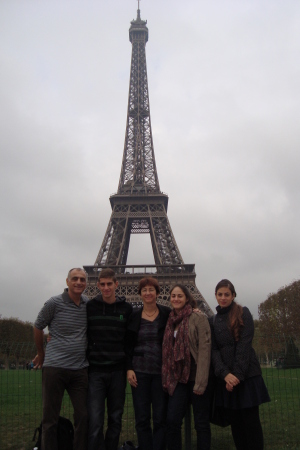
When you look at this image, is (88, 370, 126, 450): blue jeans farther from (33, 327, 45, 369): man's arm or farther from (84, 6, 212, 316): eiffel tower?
(84, 6, 212, 316): eiffel tower

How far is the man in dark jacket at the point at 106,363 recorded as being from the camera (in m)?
5.91

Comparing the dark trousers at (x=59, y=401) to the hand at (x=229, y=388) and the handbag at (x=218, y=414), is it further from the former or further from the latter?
the hand at (x=229, y=388)

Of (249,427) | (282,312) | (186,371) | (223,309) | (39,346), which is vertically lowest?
(249,427)

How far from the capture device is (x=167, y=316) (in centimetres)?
637

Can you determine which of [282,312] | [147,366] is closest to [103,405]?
[147,366]

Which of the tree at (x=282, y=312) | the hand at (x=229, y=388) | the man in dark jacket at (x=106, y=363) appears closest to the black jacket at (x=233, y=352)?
the hand at (x=229, y=388)

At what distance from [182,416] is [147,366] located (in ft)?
2.61

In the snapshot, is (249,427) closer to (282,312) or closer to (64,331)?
(64,331)

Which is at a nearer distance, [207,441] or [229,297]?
[207,441]

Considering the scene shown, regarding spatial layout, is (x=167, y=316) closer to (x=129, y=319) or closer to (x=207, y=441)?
(x=129, y=319)

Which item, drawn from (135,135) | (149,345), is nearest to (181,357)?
(149,345)

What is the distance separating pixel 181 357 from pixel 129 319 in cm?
95

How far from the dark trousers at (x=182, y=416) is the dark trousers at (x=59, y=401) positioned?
116 centimetres

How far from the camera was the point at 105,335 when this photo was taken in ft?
20.2
